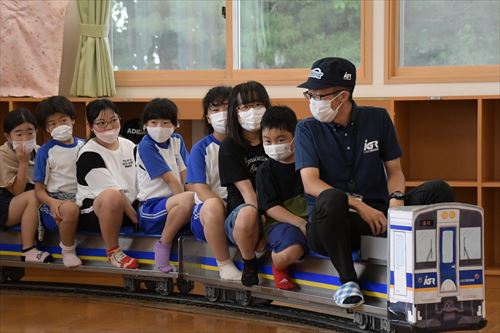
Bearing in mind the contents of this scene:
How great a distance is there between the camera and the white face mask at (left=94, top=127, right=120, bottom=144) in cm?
480

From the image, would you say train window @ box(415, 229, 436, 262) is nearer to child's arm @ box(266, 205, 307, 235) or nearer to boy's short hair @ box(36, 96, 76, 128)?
child's arm @ box(266, 205, 307, 235)

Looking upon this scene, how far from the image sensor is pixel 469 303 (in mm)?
3283

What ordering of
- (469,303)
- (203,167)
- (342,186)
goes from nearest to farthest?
(469,303) → (342,186) → (203,167)

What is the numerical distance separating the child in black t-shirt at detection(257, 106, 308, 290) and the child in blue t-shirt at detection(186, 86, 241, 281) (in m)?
0.27

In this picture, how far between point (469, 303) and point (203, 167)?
1512 mm

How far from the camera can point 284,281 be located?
3.86 metres

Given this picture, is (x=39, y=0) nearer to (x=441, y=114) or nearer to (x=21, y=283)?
(x=21, y=283)

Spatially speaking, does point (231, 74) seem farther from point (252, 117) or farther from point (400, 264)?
point (400, 264)

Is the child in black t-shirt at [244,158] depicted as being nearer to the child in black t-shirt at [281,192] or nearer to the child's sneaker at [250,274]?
the child's sneaker at [250,274]

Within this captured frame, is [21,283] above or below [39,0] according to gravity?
below

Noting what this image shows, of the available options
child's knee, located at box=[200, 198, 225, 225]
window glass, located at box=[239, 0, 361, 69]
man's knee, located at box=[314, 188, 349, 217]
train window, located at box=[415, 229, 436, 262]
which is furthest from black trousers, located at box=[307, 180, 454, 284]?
window glass, located at box=[239, 0, 361, 69]

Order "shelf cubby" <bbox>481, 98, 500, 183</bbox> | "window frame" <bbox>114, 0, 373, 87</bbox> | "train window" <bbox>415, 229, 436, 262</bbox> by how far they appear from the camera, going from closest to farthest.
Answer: "train window" <bbox>415, 229, 436, 262</bbox> → "shelf cubby" <bbox>481, 98, 500, 183</bbox> → "window frame" <bbox>114, 0, 373, 87</bbox>

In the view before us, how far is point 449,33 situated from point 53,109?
7.97 ft

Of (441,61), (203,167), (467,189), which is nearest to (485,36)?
(441,61)
